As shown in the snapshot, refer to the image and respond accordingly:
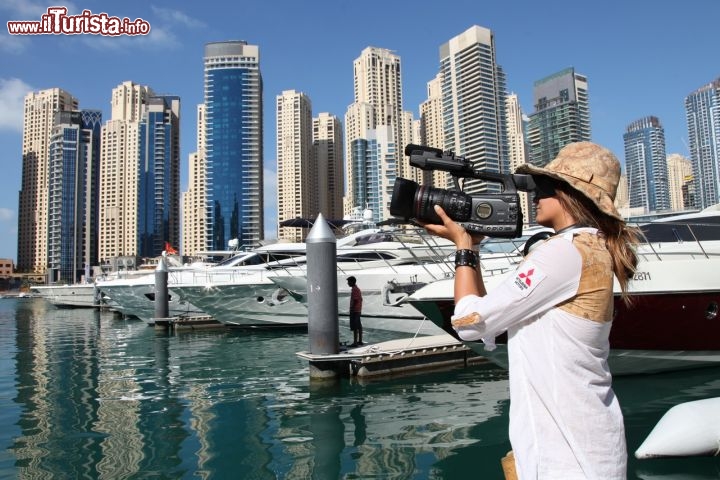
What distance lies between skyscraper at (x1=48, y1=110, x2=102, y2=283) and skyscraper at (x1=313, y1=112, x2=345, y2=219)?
50.5m

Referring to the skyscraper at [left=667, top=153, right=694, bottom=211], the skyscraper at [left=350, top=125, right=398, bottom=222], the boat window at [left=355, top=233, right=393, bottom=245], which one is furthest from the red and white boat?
the skyscraper at [left=350, top=125, right=398, bottom=222]

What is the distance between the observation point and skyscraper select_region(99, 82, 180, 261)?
375 ft

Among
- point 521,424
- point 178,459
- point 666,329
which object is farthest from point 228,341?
point 521,424

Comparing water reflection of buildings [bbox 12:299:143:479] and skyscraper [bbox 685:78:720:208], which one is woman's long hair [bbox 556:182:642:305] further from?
skyscraper [bbox 685:78:720:208]

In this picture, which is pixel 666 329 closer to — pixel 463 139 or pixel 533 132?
pixel 463 139

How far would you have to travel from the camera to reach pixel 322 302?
9.23m

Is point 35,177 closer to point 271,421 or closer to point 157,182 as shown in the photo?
point 157,182

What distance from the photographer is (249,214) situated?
110688 millimetres

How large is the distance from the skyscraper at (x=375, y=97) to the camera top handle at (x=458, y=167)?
334 ft

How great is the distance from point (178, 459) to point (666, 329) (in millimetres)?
6808

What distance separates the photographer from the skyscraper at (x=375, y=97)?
109 m

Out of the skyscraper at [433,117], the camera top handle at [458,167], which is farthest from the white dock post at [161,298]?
the skyscraper at [433,117]

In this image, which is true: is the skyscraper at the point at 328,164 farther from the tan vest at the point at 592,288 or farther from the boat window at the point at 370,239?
the tan vest at the point at 592,288

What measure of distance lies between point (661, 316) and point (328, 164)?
110 metres
